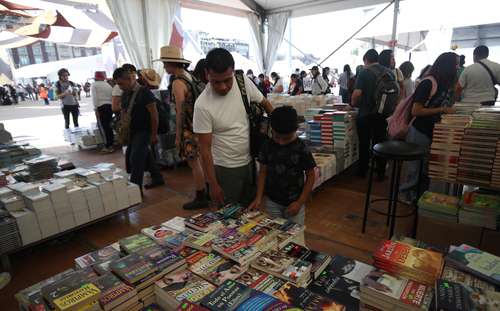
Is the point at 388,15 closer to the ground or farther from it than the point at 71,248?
farther from it

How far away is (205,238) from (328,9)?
8.11 meters

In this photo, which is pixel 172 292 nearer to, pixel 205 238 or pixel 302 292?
pixel 205 238

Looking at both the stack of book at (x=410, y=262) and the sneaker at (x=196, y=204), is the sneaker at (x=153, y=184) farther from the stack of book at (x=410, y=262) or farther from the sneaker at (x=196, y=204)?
the stack of book at (x=410, y=262)

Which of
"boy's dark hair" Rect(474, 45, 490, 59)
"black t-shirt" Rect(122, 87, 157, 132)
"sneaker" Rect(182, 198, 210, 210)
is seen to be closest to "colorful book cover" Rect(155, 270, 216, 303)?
→ "sneaker" Rect(182, 198, 210, 210)

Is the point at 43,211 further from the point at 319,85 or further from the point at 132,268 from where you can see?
the point at 319,85

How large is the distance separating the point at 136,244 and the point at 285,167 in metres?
0.84

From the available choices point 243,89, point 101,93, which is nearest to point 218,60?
point 243,89

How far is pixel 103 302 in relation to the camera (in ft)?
3.02

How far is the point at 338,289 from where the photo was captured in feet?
3.59

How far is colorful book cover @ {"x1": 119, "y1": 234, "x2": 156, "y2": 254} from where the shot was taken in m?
1.25

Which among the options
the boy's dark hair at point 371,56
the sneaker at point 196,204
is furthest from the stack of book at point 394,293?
the boy's dark hair at point 371,56

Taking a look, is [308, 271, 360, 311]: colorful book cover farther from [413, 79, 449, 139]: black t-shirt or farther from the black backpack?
the black backpack

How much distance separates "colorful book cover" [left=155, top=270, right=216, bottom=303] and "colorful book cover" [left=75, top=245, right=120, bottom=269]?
0.34 meters

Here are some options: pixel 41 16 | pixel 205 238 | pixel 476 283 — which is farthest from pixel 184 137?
pixel 41 16
